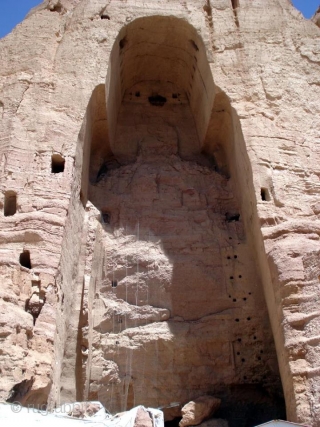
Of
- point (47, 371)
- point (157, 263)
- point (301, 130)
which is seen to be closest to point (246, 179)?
point (301, 130)

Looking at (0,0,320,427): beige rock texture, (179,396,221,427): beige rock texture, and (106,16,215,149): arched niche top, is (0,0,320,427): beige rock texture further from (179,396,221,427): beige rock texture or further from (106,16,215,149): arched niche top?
(179,396,221,427): beige rock texture

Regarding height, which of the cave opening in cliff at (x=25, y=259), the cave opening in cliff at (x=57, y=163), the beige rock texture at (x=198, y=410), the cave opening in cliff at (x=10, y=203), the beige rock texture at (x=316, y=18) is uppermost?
the beige rock texture at (x=316, y=18)

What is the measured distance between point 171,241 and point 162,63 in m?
3.27

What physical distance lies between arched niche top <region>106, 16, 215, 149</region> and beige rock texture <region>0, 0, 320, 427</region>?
0.03 metres

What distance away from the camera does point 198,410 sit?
231 inches

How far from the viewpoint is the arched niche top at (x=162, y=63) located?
8.12m

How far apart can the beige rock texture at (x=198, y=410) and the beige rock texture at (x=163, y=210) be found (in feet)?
0.68

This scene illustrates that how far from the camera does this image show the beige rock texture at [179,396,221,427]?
5809 mm

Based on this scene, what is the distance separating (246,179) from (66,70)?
2857mm

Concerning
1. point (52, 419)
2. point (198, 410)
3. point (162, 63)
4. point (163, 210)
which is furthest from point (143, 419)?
point (162, 63)

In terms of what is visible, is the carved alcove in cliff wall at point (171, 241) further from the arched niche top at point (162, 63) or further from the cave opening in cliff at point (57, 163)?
the cave opening in cliff at point (57, 163)

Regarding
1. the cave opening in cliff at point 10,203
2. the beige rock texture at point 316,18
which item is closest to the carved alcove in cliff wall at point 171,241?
the cave opening in cliff at point 10,203

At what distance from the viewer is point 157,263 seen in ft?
23.2

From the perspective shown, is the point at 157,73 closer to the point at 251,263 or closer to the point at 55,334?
the point at 251,263
